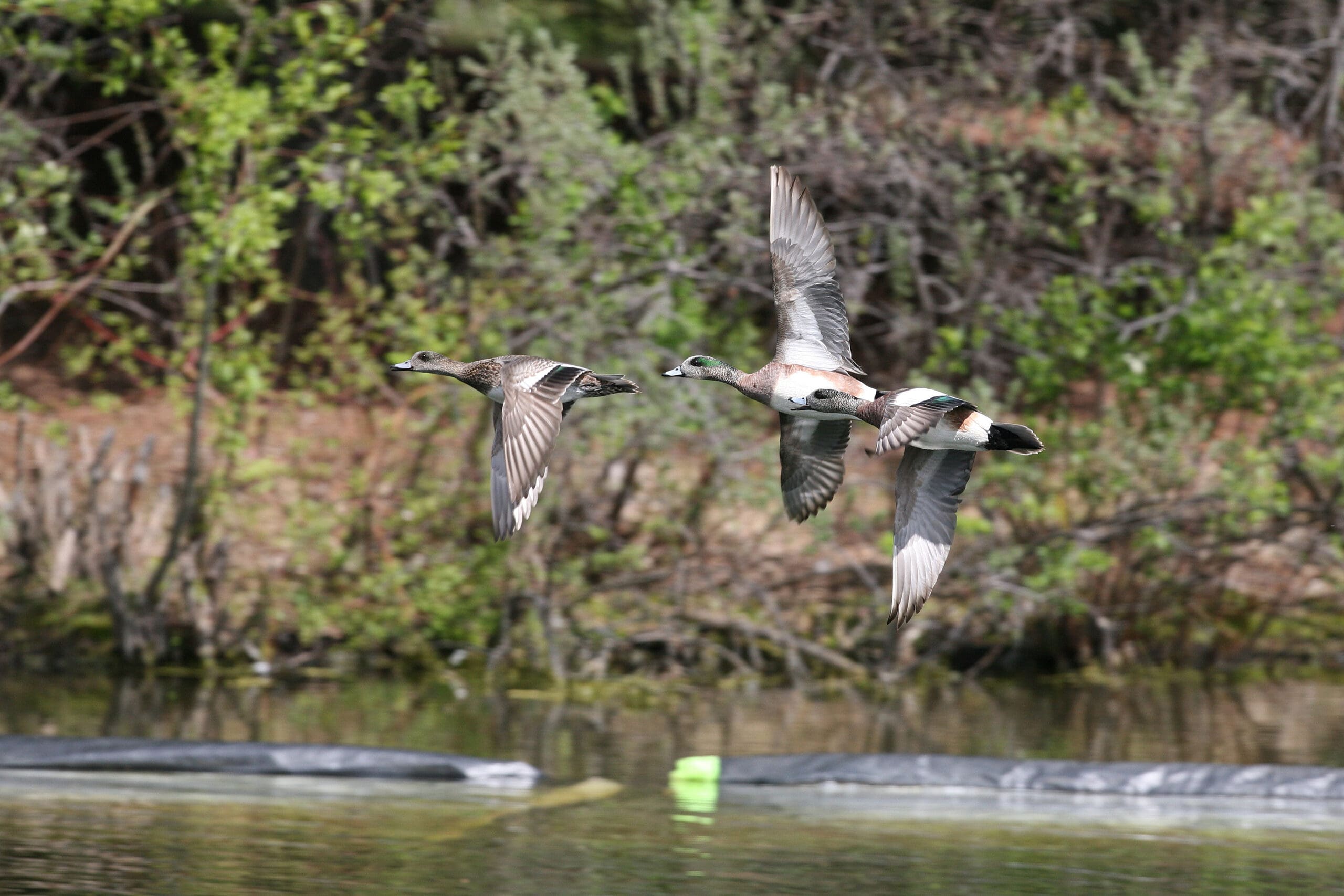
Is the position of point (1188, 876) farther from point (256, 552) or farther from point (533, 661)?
point (256, 552)

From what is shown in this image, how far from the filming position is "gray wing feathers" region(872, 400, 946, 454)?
533cm

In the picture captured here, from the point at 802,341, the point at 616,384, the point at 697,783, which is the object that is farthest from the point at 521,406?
the point at 697,783

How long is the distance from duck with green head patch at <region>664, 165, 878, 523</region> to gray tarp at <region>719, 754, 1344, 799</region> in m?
1.98

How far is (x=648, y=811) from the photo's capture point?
25.2 ft

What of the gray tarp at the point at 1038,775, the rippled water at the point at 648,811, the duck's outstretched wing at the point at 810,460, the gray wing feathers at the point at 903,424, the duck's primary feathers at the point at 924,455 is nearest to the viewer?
the gray wing feathers at the point at 903,424

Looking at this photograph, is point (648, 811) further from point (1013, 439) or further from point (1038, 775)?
point (1013, 439)

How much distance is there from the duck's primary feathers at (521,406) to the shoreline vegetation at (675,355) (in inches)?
174

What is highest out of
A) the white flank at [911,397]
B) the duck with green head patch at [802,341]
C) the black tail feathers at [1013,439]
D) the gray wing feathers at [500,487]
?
the duck with green head patch at [802,341]

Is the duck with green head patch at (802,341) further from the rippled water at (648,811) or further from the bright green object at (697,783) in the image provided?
the bright green object at (697,783)

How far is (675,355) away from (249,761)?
166 inches

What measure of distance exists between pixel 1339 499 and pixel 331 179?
720cm

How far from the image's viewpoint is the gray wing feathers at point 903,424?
533cm

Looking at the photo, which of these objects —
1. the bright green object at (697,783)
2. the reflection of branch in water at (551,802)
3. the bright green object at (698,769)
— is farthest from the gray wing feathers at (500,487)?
the bright green object at (698,769)

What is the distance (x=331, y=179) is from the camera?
1152 centimetres
